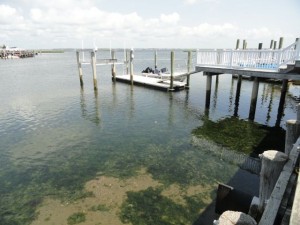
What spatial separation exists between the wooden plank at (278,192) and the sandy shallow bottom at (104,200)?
4.11 metres

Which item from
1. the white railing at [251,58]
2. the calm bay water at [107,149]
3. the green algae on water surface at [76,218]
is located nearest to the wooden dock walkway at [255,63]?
the white railing at [251,58]

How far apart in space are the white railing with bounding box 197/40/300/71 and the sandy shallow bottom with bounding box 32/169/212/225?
30.7ft

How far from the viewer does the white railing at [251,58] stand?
13.2 metres

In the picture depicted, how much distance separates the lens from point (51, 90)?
97.2ft

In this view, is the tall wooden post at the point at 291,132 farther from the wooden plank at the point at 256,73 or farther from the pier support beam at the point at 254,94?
the pier support beam at the point at 254,94

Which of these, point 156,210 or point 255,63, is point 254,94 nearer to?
point 255,63

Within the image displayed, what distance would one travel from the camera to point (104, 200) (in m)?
8.61

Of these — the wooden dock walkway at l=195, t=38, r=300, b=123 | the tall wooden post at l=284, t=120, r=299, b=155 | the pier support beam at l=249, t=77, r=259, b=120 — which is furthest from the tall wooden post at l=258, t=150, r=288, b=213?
the pier support beam at l=249, t=77, r=259, b=120

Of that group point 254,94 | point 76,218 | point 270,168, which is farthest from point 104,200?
point 254,94

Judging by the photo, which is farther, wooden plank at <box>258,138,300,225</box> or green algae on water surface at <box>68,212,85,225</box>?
green algae on water surface at <box>68,212,85,225</box>

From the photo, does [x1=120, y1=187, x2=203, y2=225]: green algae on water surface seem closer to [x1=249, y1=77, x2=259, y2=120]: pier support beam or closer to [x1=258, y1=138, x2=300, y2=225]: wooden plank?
[x1=258, y1=138, x2=300, y2=225]: wooden plank

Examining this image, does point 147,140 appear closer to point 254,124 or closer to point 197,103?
point 254,124

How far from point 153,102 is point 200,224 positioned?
16.7m

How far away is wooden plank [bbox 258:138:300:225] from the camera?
3826 mm
